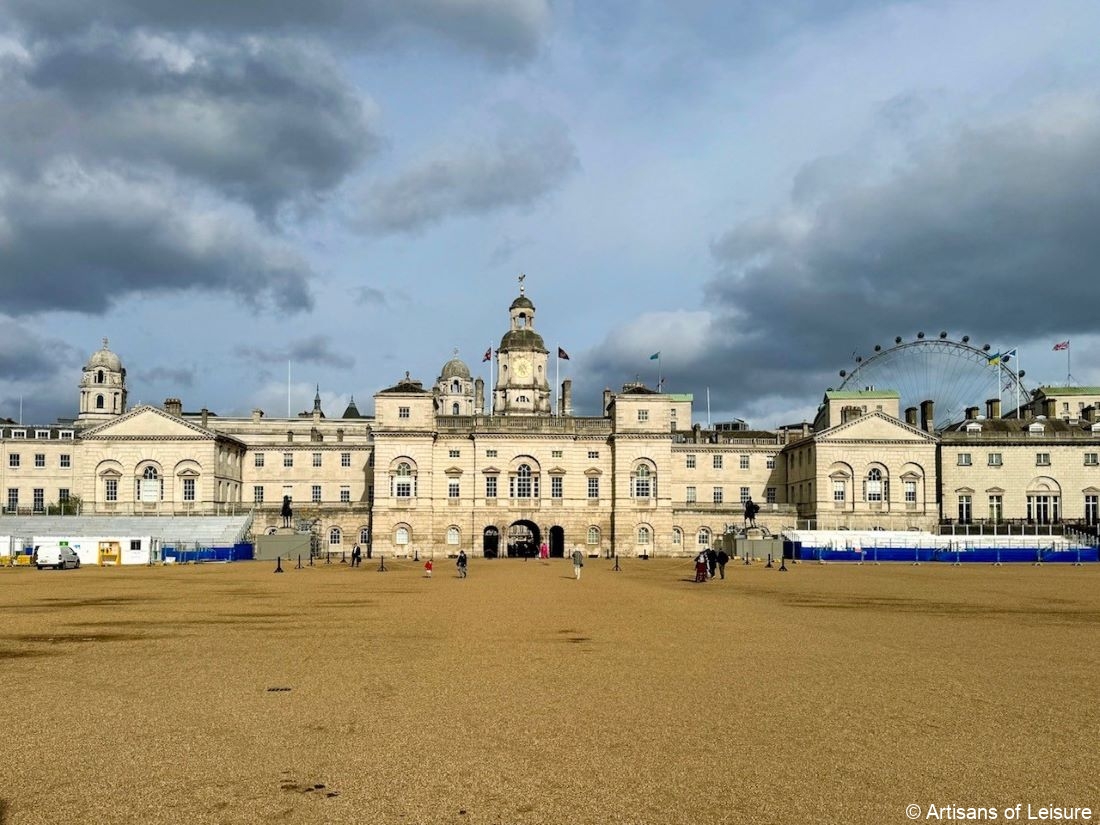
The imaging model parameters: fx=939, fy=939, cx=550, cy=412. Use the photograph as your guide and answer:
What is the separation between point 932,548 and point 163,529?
61.2 metres

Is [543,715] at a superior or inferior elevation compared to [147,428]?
inferior

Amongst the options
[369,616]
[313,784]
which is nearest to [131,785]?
[313,784]

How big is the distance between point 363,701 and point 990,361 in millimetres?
91898

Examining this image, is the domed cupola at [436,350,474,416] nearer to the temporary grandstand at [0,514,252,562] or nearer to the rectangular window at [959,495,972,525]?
the temporary grandstand at [0,514,252,562]

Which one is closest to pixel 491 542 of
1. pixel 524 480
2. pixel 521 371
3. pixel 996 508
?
pixel 524 480

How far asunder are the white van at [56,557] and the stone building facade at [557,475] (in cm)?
2025

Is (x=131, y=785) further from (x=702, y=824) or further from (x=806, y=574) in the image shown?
(x=806, y=574)

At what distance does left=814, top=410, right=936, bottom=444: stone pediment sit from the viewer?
272 ft

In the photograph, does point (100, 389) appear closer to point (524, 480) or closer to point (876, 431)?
point (524, 480)

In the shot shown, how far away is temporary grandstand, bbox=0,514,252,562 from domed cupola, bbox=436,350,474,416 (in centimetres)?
5114

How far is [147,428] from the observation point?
266 feet

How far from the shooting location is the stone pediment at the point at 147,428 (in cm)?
8056

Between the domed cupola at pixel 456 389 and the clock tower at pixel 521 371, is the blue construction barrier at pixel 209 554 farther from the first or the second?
the domed cupola at pixel 456 389

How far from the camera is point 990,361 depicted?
93.9 metres
